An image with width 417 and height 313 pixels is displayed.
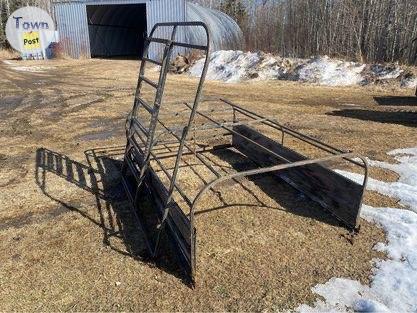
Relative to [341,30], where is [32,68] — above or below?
below

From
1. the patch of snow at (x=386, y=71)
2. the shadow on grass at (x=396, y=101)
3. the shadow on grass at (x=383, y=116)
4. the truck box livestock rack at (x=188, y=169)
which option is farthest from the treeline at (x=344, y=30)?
the truck box livestock rack at (x=188, y=169)

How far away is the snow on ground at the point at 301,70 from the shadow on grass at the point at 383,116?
4612 millimetres

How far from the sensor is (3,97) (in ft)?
45.3

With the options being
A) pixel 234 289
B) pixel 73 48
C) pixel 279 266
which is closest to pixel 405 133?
pixel 279 266

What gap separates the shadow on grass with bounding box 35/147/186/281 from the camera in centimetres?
458

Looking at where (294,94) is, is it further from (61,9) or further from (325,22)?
(61,9)

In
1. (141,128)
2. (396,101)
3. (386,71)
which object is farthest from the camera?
(386,71)

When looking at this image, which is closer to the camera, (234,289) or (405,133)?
(234,289)

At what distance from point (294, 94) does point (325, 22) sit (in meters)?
7.42

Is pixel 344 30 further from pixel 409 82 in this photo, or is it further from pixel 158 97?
pixel 158 97

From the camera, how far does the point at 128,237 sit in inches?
193

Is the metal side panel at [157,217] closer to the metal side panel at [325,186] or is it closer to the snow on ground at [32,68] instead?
the metal side panel at [325,186]

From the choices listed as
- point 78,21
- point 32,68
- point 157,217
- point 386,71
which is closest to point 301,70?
point 386,71

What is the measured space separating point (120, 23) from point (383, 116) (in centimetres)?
2528
